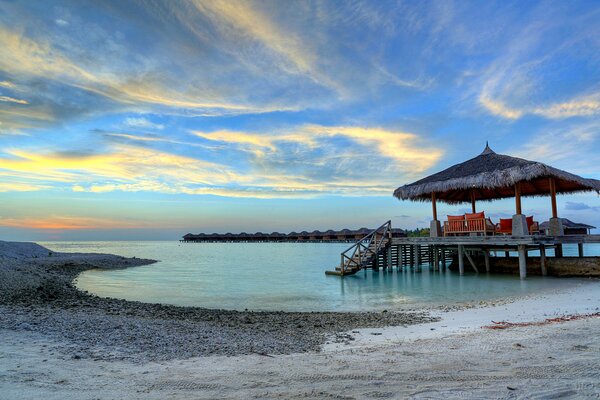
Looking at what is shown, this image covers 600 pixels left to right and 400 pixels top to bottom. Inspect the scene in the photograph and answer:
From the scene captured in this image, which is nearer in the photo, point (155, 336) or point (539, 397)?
point (539, 397)

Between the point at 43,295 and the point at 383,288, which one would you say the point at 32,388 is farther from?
the point at 383,288

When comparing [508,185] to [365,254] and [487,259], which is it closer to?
[487,259]

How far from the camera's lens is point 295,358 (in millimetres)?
4512

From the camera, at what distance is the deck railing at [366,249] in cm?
1992

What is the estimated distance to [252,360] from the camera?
443 cm

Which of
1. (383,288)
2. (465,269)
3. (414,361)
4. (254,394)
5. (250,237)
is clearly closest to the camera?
(254,394)

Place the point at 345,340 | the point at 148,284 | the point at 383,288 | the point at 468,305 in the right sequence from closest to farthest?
the point at 345,340
the point at 468,305
the point at 383,288
the point at 148,284

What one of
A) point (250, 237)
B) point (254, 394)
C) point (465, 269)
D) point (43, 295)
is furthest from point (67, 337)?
point (250, 237)

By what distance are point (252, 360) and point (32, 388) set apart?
6.74 ft

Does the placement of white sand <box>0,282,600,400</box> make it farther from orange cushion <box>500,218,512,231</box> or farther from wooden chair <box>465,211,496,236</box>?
orange cushion <box>500,218,512,231</box>

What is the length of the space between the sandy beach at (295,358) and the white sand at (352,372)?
0.01 metres

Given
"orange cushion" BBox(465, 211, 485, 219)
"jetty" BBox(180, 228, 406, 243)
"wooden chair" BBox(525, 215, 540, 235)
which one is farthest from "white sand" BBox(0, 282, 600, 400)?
"jetty" BBox(180, 228, 406, 243)

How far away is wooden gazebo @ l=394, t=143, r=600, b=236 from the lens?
49.4 ft

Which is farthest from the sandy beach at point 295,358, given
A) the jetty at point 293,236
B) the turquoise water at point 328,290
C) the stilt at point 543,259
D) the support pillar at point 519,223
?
the jetty at point 293,236
